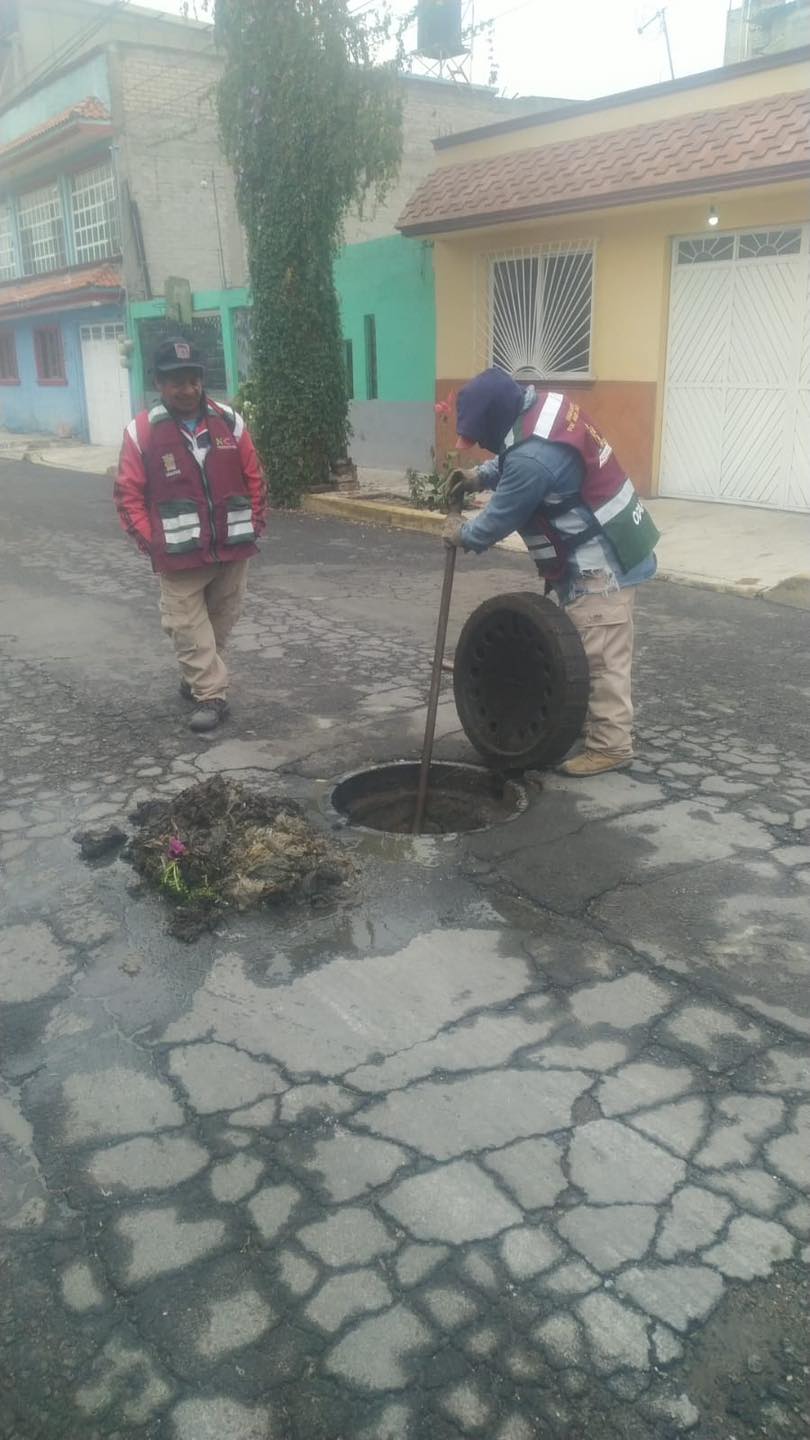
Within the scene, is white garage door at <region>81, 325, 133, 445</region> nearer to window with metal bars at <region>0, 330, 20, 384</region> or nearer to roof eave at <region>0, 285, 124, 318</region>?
roof eave at <region>0, 285, 124, 318</region>

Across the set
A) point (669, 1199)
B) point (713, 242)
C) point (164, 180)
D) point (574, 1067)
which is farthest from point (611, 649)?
point (164, 180)

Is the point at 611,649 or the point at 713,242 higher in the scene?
the point at 713,242

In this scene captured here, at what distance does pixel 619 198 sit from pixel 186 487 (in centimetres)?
721

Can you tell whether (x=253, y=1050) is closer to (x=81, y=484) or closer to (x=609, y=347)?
(x=609, y=347)

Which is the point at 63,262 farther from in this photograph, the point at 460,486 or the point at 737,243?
the point at 460,486

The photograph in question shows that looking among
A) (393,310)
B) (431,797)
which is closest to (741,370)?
(393,310)

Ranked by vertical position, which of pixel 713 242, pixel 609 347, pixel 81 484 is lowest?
pixel 81 484

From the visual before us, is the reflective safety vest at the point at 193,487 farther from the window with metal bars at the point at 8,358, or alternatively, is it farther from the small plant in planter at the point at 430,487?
the window with metal bars at the point at 8,358

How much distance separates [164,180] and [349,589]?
1643 cm

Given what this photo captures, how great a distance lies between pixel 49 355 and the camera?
84.7 feet

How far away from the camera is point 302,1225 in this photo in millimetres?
2307

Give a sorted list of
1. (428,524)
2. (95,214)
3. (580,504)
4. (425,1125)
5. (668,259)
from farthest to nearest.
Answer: (95,214) → (428,524) → (668,259) → (580,504) → (425,1125)

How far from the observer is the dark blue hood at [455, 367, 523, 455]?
13.7 ft

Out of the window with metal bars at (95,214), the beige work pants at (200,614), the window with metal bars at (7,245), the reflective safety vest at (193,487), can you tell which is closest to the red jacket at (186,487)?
the reflective safety vest at (193,487)
